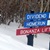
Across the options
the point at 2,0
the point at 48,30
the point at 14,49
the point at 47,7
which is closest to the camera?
the point at 14,49

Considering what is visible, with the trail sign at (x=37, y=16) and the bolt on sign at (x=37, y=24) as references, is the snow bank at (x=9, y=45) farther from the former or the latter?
the trail sign at (x=37, y=16)

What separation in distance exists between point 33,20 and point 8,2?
354 centimetres

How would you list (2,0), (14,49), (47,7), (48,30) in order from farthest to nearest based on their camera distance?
(2,0)
(47,7)
(48,30)
(14,49)

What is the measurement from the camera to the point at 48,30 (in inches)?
324

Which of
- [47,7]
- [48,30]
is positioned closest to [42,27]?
[48,30]

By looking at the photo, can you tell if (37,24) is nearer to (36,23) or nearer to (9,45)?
(36,23)

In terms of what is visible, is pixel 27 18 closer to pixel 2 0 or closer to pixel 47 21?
pixel 47 21

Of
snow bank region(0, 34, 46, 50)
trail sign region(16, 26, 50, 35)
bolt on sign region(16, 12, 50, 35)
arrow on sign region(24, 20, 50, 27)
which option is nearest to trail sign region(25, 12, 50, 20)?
bolt on sign region(16, 12, 50, 35)

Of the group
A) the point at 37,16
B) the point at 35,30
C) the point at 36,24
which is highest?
the point at 37,16

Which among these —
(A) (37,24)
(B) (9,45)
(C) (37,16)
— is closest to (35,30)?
(A) (37,24)

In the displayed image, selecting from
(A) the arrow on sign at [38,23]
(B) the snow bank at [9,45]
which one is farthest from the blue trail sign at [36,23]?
(B) the snow bank at [9,45]

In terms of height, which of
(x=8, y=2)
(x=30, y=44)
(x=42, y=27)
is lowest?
(x=30, y=44)

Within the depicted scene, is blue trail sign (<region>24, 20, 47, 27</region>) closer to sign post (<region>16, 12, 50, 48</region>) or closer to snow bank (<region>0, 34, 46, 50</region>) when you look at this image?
sign post (<region>16, 12, 50, 48</region>)

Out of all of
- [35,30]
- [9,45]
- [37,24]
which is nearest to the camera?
[9,45]
